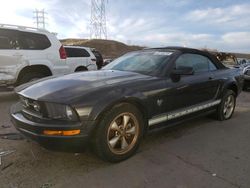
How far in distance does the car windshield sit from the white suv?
3409mm

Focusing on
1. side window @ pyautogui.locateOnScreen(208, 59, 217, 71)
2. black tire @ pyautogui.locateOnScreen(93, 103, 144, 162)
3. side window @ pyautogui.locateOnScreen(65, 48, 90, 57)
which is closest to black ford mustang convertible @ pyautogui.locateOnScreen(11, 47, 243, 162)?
black tire @ pyautogui.locateOnScreen(93, 103, 144, 162)

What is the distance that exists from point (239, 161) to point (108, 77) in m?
2.11

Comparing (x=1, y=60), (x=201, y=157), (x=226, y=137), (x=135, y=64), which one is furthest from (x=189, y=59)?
(x=1, y=60)

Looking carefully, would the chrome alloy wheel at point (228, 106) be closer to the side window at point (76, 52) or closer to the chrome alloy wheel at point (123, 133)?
the chrome alloy wheel at point (123, 133)

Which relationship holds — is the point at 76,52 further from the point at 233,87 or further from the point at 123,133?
the point at 123,133

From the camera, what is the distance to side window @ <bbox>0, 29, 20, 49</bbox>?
6941 millimetres

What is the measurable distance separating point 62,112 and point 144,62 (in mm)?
1919

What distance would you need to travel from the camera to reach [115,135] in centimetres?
336

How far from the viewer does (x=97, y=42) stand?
153ft

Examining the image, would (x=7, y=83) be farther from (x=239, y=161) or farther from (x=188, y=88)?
(x=239, y=161)

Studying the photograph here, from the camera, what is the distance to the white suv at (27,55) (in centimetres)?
696

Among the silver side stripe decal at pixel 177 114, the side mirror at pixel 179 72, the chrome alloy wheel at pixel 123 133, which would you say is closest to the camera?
the chrome alloy wheel at pixel 123 133

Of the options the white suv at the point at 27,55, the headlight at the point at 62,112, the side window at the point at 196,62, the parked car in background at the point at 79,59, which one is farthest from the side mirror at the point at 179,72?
the parked car in background at the point at 79,59

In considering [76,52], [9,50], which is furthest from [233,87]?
[76,52]
